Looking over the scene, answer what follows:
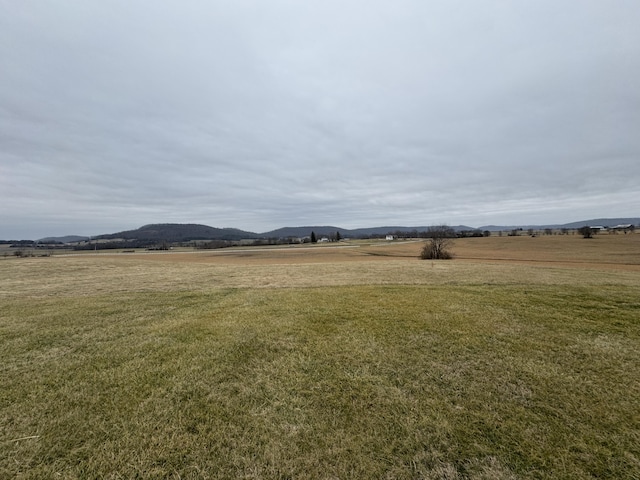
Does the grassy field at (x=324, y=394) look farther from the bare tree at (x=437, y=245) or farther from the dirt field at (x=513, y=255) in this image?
the bare tree at (x=437, y=245)

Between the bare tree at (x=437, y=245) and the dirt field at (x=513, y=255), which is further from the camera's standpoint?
the bare tree at (x=437, y=245)

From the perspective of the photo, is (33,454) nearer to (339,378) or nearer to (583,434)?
(339,378)

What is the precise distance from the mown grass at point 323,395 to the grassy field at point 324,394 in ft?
0.06

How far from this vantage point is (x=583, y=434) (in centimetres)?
271

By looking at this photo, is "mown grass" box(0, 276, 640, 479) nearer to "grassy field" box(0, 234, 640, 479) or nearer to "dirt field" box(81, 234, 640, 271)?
"grassy field" box(0, 234, 640, 479)

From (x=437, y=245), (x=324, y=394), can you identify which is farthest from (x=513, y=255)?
(x=324, y=394)

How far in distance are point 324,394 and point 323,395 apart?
28 mm

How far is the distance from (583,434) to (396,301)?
5324mm

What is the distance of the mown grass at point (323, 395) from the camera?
2455mm

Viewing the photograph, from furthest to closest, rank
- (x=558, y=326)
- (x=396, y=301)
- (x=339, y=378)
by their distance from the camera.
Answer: (x=396, y=301)
(x=558, y=326)
(x=339, y=378)

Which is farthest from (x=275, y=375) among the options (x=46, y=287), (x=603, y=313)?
(x=46, y=287)

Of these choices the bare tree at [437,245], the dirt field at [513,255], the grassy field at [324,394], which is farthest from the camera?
the bare tree at [437,245]

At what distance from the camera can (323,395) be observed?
137 inches

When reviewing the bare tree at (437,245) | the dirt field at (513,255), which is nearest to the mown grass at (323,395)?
the dirt field at (513,255)
